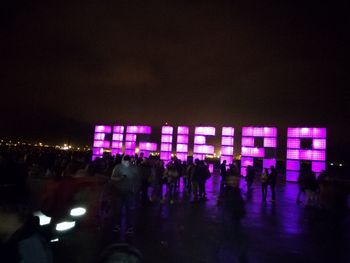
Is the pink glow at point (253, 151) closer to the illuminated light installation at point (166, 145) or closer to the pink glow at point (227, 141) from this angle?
the pink glow at point (227, 141)

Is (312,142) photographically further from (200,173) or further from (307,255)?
(307,255)

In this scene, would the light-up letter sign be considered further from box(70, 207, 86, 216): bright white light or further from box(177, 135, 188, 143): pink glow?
box(70, 207, 86, 216): bright white light

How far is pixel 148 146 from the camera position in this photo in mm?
49500

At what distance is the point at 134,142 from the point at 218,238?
138ft

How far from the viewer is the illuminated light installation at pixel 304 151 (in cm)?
3662

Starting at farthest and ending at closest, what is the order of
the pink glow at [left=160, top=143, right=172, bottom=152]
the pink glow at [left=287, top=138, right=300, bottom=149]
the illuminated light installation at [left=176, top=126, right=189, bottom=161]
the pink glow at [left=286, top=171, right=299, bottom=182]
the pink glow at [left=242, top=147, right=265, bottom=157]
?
the pink glow at [left=160, top=143, right=172, bottom=152]
the illuminated light installation at [left=176, top=126, right=189, bottom=161]
the pink glow at [left=242, top=147, right=265, bottom=157]
the pink glow at [left=287, top=138, right=300, bottom=149]
the pink glow at [left=286, top=171, right=299, bottom=182]

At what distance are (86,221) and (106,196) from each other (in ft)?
7.93

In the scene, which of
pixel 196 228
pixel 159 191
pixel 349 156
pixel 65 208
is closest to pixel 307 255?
pixel 196 228

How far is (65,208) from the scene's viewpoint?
22.7 ft

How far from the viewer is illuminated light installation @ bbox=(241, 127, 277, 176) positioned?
129 feet

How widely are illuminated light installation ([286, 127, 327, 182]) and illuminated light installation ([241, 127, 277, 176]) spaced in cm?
189

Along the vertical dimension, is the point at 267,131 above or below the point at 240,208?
above

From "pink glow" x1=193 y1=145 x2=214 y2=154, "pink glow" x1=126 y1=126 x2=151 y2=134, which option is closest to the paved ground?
"pink glow" x1=193 y1=145 x2=214 y2=154

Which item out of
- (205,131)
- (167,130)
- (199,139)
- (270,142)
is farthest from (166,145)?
(270,142)
